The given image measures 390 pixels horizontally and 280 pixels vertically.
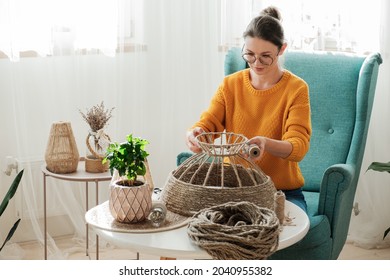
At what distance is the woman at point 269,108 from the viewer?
8.00 ft

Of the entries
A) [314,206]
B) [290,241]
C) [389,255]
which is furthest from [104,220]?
[389,255]

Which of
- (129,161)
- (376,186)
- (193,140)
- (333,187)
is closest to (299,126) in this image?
(333,187)

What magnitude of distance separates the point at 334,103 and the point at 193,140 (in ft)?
2.46

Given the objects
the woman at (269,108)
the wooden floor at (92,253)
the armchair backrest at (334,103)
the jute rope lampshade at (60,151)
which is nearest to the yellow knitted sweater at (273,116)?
the woman at (269,108)

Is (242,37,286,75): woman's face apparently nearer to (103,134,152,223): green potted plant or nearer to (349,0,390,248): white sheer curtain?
(103,134,152,223): green potted plant

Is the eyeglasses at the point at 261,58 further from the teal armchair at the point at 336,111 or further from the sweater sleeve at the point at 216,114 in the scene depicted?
the teal armchair at the point at 336,111

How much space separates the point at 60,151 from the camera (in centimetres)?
263

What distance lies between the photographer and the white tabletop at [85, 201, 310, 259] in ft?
6.07

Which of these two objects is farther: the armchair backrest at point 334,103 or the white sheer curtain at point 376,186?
the white sheer curtain at point 376,186

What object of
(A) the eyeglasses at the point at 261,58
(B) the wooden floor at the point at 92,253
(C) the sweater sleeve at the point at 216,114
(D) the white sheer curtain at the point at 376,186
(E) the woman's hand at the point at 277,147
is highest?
(A) the eyeglasses at the point at 261,58

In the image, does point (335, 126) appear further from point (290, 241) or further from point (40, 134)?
point (40, 134)

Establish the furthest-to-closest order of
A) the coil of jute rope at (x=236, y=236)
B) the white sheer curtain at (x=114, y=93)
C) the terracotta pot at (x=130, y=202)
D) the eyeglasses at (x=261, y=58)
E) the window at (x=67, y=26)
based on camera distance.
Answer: the white sheer curtain at (x=114, y=93), the window at (x=67, y=26), the eyeglasses at (x=261, y=58), the terracotta pot at (x=130, y=202), the coil of jute rope at (x=236, y=236)

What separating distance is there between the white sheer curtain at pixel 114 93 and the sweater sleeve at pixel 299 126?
991mm

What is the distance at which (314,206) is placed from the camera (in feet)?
8.84
